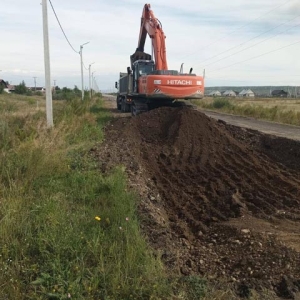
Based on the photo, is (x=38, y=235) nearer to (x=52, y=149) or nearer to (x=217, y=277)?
(x=217, y=277)

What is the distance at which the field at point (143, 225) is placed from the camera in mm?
3727

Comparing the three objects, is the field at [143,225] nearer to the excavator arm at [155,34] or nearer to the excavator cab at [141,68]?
the excavator arm at [155,34]

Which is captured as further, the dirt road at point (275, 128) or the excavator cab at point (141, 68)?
the excavator cab at point (141, 68)

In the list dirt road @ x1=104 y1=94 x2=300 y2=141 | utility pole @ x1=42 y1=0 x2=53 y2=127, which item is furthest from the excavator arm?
utility pole @ x1=42 y1=0 x2=53 y2=127

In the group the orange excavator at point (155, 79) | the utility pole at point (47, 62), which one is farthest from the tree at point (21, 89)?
the utility pole at point (47, 62)

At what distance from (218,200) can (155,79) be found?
10418 millimetres

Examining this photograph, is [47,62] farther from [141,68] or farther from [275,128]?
[275,128]

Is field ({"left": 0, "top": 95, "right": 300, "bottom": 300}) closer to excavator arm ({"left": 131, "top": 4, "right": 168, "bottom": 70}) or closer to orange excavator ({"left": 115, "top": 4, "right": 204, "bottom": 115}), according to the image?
orange excavator ({"left": 115, "top": 4, "right": 204, "bottom": 115})

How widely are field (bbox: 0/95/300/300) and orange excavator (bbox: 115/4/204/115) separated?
678 centimetres

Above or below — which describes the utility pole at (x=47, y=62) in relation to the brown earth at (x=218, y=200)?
above

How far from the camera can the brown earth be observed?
430cm

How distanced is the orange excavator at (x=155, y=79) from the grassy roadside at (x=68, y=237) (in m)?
10.1

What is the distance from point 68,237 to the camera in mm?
4316

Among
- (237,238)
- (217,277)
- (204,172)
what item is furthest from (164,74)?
(217,277)
